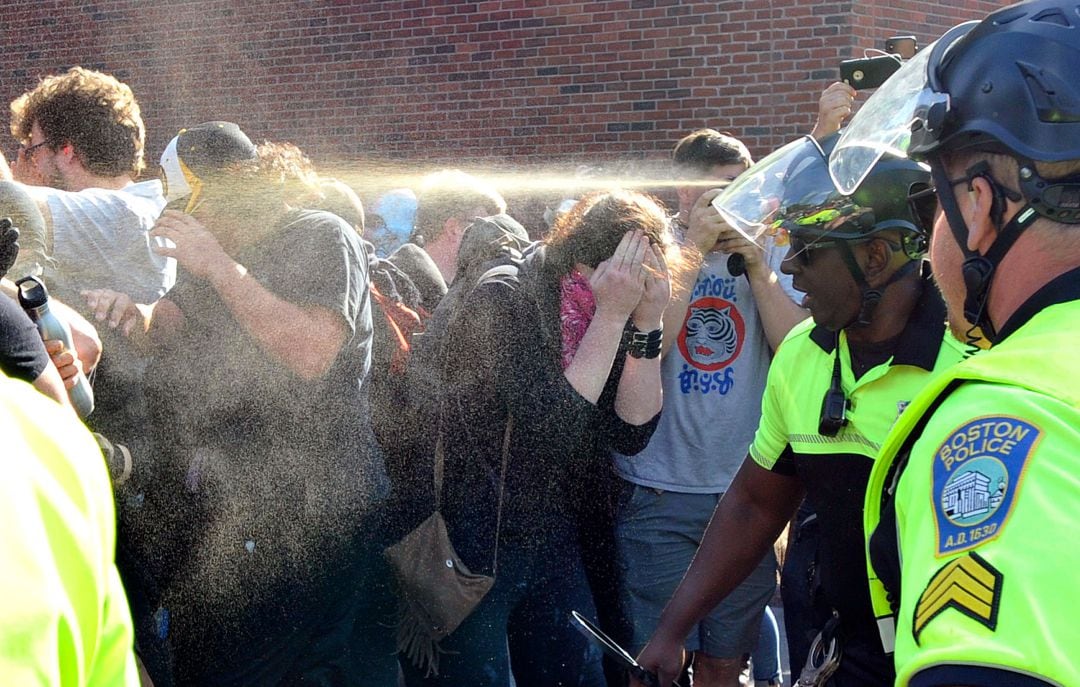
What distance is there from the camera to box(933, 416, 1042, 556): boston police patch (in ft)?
3.21

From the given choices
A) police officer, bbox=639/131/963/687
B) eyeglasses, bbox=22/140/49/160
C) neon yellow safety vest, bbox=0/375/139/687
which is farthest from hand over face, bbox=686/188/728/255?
neon yellow safety vest, bbox=0/375/139/687

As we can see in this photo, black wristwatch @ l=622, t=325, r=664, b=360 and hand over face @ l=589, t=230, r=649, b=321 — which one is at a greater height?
hand over face @ l=589, t=230, r=649, b=321

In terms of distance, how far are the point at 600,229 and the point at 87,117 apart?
1.99m

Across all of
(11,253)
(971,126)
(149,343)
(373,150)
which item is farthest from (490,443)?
(373,150)

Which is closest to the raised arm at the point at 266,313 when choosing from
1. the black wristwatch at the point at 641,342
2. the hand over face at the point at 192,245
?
the hand over face at the point at 192,245

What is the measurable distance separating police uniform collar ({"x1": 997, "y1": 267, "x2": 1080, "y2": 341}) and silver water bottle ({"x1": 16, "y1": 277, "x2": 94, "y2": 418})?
74.2 inches

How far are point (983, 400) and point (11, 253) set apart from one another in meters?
2.00

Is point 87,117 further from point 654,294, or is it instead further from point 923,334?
point 923,334

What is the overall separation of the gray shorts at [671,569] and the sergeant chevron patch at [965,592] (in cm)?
255

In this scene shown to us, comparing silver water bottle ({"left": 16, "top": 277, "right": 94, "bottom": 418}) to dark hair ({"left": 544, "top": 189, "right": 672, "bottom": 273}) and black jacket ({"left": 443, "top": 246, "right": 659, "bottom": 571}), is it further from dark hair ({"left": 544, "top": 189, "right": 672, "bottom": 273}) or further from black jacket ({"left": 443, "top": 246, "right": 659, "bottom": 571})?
dark hair ({"left": 544, "top": 189, "right": 672, "bottom": 273})

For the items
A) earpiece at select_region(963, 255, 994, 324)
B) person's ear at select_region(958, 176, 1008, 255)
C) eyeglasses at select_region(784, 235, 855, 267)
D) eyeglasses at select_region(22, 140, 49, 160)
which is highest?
person's ear at select_region(958, 176, 1008, 255)

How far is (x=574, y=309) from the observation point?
313 cm

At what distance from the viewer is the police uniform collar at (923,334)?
2154 millimetres

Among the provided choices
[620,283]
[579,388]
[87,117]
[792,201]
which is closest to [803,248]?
[792,201]
